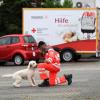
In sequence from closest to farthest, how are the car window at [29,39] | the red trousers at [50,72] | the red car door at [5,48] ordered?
the red trousers at [50,72], the car window at [29,39], the red car door at [5,48]

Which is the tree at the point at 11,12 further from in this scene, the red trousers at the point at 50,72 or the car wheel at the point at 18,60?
the red trousers at the point at 50,72

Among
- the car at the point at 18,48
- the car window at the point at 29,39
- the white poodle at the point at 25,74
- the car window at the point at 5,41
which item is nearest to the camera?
the white poodle at the point at 25,74

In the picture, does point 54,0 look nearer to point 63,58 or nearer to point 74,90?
point 63,58

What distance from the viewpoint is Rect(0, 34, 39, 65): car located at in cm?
2942

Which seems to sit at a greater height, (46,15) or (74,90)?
(46,15)

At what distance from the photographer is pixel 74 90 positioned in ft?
51.9

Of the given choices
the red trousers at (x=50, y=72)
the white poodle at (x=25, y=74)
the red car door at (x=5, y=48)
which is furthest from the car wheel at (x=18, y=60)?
the white poodle at (x=25, y=74)

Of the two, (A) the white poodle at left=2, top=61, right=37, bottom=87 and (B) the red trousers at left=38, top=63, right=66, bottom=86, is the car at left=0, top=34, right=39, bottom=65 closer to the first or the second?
(B) the red trousers at left=38, top=63, right=66, bottom=86

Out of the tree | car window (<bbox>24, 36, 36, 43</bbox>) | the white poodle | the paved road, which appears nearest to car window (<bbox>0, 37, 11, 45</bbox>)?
car window (<bbox>24, 36, 36, 43</bbox>)

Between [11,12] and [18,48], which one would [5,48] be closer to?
[18,48]

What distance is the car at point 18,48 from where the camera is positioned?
1158 inches

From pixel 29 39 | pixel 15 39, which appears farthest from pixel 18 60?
pixel 29 39

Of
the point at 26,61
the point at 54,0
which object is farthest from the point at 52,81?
the point at 54,0

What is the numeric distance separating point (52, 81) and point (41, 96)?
8.99 feet
